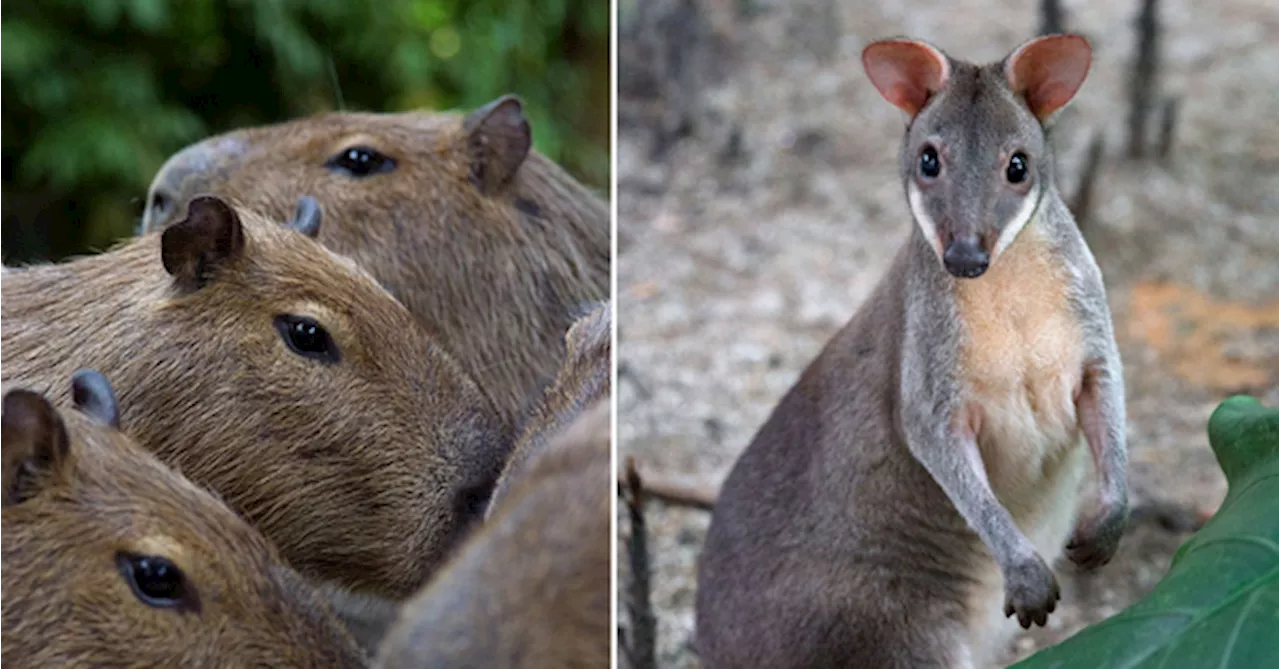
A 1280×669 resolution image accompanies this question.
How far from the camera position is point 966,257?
1354 mm

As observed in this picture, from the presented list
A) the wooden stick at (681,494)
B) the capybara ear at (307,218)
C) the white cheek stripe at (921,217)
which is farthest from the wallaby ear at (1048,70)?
the wooden stick at (681,494)

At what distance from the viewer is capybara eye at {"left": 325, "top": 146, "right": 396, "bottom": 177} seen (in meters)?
1.56

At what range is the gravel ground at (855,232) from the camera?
2711 millimetres

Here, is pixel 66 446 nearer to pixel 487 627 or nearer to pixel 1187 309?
pixel 487 627

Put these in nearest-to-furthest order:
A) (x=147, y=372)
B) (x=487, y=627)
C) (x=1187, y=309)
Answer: (x=487, y=627), (x=147, y=372), (x=1187, y=309)

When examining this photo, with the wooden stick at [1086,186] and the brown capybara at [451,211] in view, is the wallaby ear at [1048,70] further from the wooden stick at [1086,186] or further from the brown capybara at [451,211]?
the wooden stick at [1086,186]

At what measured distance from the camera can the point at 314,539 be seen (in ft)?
3.30

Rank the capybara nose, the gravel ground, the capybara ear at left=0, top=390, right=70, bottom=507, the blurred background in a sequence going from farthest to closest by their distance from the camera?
the gravel ground < the capybara nose < the blurred background < the capybara ear at left=0, top=390, right=70, bottom=507

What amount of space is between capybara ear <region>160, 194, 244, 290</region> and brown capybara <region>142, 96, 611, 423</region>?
0.30ft

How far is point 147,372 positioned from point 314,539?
164mm

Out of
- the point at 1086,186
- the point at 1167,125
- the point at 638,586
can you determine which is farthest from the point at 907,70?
the point at 1167,125

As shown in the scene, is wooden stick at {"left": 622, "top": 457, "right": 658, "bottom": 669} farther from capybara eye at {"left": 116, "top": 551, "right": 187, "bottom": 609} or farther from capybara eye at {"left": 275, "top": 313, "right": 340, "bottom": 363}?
capybara eye at {"left": 116, "top": 551, "right": 187, "bottom": 609}

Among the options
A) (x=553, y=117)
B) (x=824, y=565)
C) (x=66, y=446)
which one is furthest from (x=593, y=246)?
(x=66, y=446)

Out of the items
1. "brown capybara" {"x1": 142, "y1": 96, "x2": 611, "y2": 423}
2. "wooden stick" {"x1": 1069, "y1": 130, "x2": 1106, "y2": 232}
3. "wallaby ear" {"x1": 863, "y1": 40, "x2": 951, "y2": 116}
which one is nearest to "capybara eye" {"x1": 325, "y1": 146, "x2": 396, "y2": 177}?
"brown capybara" {"x1": 142, "y1": 96, "x2": 611, "y2": 423}
